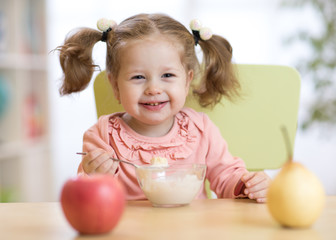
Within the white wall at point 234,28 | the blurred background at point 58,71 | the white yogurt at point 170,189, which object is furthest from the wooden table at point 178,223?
the white wall at point 234,28

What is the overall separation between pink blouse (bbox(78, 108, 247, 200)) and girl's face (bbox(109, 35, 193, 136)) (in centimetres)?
7

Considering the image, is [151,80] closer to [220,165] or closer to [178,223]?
[220,165]

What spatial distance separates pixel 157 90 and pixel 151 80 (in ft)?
0.11

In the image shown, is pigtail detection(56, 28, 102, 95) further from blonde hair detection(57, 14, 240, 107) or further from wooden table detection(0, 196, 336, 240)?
wooden table detection(0, 196, 336, 240)

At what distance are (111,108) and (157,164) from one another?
21.1 inches

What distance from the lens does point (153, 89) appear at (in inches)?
52.8

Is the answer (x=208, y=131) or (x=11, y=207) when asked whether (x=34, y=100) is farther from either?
(x=11, y=207)

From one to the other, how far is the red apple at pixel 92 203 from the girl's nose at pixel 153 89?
1.99ft

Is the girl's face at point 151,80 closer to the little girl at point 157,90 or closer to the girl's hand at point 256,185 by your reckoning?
the little girl at point 157,90

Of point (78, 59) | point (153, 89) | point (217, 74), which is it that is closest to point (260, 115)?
point (217, 74)

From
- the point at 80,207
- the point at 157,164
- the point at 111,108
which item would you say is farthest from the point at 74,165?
the point at 80,207

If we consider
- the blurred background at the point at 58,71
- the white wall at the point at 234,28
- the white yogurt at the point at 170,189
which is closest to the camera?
the white yogurt at the point at 170,189

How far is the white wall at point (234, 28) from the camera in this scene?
428cm

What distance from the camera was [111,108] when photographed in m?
1.58
